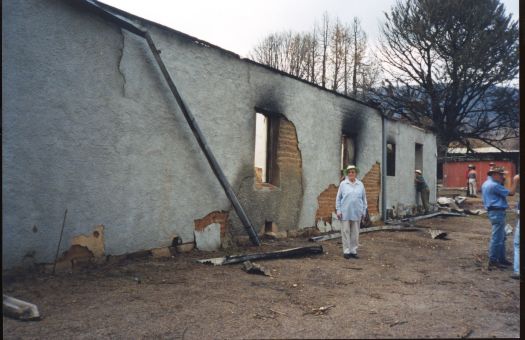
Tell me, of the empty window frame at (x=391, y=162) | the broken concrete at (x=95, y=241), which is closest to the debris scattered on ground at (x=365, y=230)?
the empty window frame at (x=391, y=162)

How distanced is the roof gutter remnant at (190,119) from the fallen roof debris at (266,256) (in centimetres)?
84

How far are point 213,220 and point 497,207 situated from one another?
4552mm

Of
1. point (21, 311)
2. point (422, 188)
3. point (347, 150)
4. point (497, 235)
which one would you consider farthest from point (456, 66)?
point (21, 311)

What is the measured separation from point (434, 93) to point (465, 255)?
18.6m

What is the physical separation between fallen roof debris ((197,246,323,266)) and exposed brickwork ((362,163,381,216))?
5095mm

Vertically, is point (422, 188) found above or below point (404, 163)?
below

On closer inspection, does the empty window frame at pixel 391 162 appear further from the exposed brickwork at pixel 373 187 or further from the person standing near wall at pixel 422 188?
the person standing near wall at pixel 422 188

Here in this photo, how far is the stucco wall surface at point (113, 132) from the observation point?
168 inches

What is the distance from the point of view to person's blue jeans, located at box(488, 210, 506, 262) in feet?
19.3

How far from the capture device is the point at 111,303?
147 inches

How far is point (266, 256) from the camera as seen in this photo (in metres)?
6.11

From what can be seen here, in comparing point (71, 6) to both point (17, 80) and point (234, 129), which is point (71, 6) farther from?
point (234, 129)

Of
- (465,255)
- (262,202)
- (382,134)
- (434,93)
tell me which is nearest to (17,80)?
(262,202)

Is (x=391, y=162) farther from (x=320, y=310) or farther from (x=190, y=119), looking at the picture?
(x=320, y=310)
